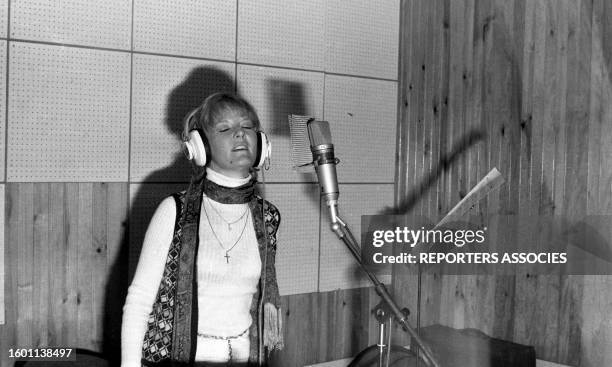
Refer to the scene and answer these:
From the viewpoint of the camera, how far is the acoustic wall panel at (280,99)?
3436 millimetres

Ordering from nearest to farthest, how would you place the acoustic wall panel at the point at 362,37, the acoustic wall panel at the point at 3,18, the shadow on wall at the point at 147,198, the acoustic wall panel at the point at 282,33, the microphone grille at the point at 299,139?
the microphone grille at the point at 299,139
the acoustic wall panel at the point at 3,18
the shadow on wall at the point at 147,198
the acoustic wall panel at the point at 282,33
the acoustic wall panel at the point at 362,37

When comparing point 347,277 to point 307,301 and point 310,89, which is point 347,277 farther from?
point 310,89

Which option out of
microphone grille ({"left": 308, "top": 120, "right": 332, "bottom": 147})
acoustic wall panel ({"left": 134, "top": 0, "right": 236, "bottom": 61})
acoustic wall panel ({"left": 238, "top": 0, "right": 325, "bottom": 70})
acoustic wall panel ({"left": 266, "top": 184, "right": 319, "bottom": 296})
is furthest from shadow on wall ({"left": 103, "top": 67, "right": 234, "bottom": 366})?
microphone grille ({"left": 308, "top": 120, "right": 332, "bottom": 147})

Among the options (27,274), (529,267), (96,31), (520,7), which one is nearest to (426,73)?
(520,7)

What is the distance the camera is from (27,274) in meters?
2.81

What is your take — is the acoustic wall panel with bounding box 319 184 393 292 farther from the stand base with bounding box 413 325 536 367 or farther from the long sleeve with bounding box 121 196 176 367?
the long sleeve with bounding box 121 196 176 367

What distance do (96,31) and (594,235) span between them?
7.82ft

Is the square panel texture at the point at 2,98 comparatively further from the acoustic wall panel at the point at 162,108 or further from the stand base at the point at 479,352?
the stand base at the point at 479,352

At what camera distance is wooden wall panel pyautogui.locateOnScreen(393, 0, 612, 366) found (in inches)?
121

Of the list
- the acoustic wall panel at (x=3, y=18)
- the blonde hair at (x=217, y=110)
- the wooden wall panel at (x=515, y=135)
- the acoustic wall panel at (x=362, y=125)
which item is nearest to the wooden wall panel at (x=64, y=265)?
the acoustic wall panel at (x=3, y=18)

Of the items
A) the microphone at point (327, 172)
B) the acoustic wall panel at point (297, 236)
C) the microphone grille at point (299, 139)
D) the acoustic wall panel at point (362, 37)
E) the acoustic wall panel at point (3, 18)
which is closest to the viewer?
the microphone at point (327, 172)

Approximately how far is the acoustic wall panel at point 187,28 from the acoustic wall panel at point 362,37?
2.14 ft

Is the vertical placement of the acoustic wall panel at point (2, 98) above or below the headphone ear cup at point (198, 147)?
above

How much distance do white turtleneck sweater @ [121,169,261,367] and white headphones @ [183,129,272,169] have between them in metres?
0.07
